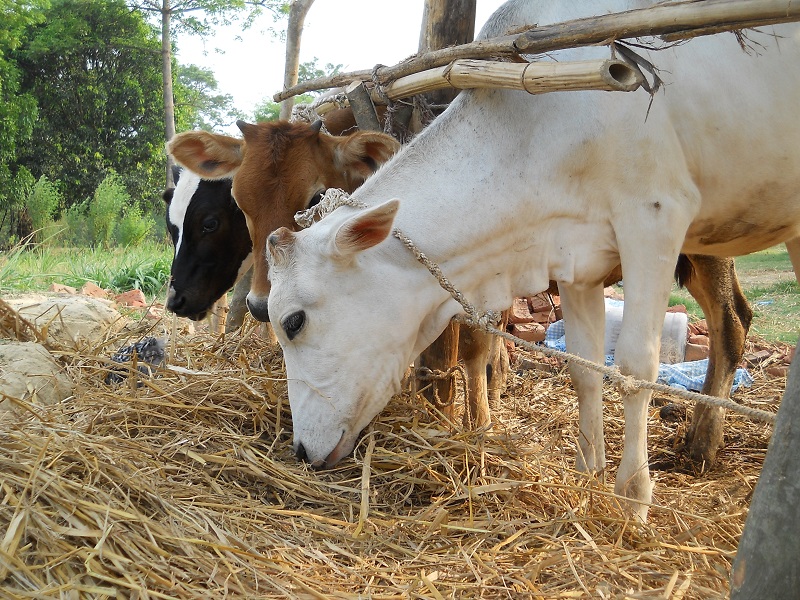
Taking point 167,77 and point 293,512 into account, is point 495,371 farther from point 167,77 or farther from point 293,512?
point 167,77

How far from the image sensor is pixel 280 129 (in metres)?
3.72

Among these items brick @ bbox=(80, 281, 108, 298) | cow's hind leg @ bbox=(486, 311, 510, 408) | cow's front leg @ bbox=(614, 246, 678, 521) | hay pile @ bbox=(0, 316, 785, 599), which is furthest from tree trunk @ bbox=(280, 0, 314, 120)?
cow's front leg @ bbox=(614, 246, 678, 521)

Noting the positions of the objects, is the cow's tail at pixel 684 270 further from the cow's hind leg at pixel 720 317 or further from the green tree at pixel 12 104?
the green tree at pixel 12 104

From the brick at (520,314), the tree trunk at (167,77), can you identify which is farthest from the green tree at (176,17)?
the brick at (520,314)

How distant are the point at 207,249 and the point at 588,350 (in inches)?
98.5

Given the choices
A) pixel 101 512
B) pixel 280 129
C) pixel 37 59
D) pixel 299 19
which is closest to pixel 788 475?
pixel 101 512

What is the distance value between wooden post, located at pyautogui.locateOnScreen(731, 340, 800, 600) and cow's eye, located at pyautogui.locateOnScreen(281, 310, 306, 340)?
5.38 ft

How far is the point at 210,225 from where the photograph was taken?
464 cm

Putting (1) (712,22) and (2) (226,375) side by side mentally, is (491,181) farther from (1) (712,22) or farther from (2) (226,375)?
(2) (226,375)

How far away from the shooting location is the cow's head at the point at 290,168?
11.4ft

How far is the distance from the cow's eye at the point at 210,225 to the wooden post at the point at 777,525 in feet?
12.2

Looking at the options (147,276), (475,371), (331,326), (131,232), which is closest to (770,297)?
(475,371)

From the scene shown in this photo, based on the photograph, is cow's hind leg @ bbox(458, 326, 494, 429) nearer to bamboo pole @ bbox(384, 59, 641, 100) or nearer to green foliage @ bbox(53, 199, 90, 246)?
bamboo pole @ bbox(384, 59, 641, 100)

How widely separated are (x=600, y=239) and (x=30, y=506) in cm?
204
